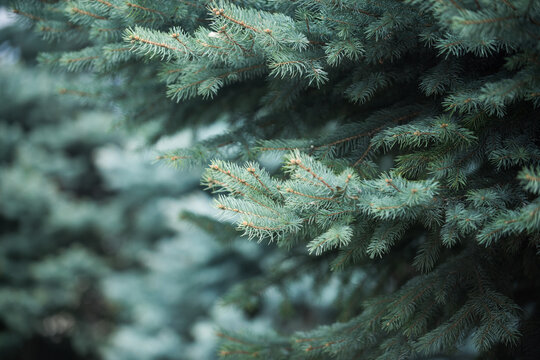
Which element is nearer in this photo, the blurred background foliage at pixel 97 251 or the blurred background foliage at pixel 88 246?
the blurred background foliage at pixel 97 251

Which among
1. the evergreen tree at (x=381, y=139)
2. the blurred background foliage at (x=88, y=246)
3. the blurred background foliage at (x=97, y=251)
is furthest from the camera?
the blurred background foliage at (x=88, y=246)

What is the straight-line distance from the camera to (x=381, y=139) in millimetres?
1462

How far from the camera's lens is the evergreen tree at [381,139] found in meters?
1.20

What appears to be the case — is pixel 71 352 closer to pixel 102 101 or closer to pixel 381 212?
pixel 102 101

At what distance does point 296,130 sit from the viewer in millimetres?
1938

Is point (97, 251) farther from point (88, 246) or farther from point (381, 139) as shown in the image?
point (381, 139)

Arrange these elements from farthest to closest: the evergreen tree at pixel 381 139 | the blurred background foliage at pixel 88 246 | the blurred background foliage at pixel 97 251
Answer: the blurred background foliage at pixel 88 246 → the blurred background foliage at pixel 97 251 → the evergreen tree at pixel 381 139

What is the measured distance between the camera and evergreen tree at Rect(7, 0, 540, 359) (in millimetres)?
1197

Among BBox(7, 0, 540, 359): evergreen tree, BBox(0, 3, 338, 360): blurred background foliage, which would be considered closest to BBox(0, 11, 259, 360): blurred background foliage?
BBox(0, 3, 338, 360): blurred background foliage

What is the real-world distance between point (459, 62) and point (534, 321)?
3.48 feet

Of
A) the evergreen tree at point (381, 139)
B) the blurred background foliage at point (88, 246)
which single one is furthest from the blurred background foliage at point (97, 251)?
the evergreen tree at point (381, 139)

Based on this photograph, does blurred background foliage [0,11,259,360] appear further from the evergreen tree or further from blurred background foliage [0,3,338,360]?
the evergreen tree

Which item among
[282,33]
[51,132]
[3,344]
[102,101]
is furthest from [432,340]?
[51,132]

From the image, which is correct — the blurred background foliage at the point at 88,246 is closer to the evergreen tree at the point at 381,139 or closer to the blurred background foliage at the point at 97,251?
the blurred background foliage at the point at 97,251
